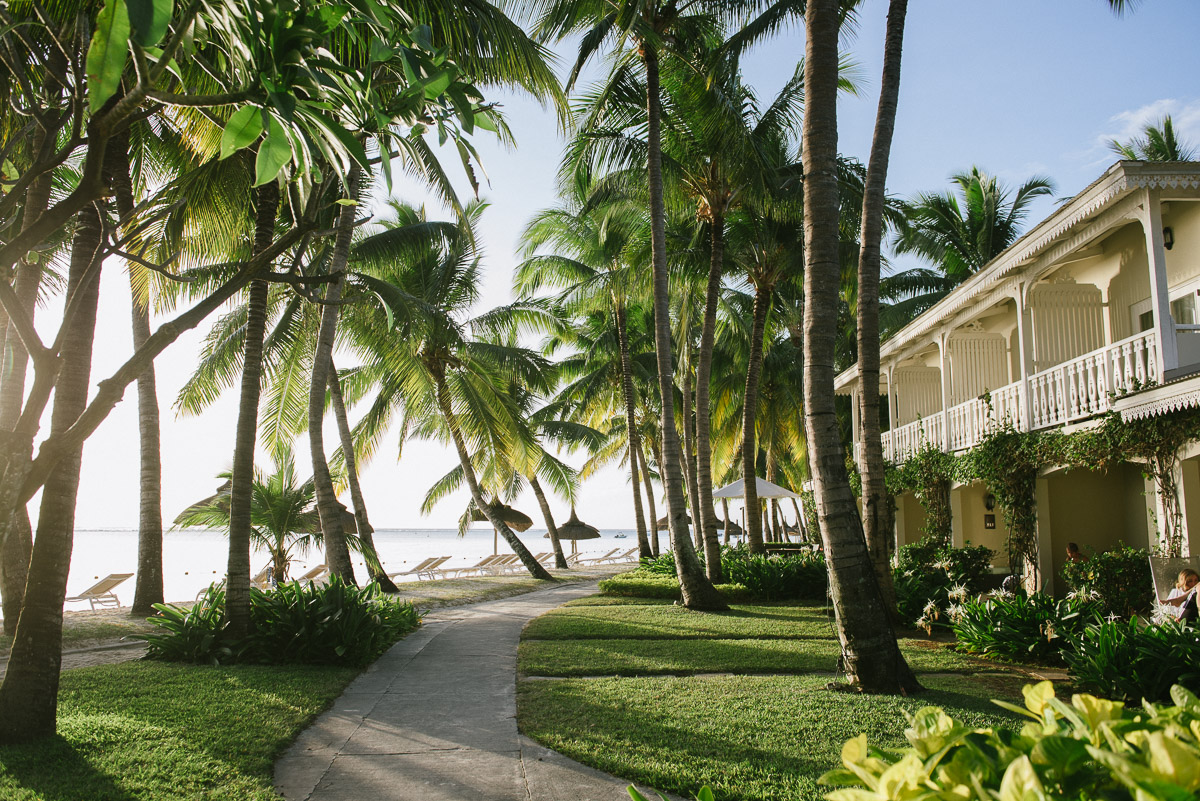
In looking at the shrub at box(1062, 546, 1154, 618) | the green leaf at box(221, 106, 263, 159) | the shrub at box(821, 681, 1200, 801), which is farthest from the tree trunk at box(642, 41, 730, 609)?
the shrub at box(821, 681, 1200, 801)

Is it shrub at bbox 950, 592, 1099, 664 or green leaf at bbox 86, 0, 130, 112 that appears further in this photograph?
shrub at bbox 950, 592, 1099, 664

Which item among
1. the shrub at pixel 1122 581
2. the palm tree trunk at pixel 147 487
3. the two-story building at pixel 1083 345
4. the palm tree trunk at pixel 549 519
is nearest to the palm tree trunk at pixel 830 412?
the two-story building at pixel 1083 345

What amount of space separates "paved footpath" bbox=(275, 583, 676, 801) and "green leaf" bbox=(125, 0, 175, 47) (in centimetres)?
420

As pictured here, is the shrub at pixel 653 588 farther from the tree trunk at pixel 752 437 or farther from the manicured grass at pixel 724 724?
the manicured grass at pixel 724 724

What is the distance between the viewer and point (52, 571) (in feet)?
18.7

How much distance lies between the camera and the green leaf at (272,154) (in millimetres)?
2109

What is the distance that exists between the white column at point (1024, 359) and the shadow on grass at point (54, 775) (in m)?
12.4

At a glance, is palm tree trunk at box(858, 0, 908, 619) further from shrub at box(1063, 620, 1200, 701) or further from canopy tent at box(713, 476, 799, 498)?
canopy tent at box(713, 476, 799, 498)

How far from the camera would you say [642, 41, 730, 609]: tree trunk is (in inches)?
544

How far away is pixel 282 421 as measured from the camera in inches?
687

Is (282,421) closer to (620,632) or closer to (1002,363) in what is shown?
(620,632)

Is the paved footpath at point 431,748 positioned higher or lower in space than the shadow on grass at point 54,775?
lower

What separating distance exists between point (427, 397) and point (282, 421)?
3218 mm

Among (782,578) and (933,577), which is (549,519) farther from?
(933,577)
